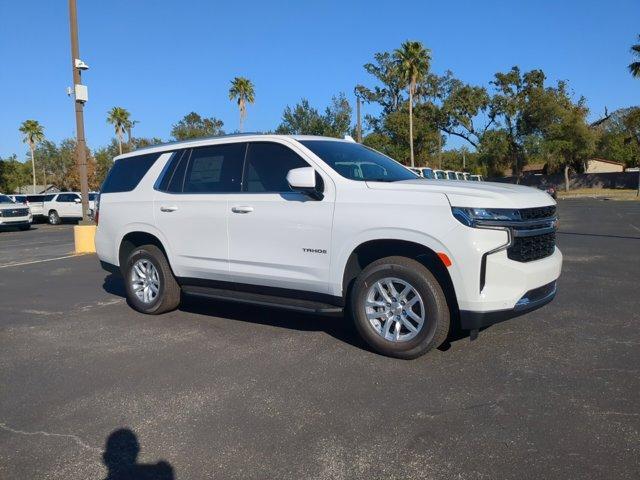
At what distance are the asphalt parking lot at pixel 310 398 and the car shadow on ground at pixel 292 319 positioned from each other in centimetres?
4

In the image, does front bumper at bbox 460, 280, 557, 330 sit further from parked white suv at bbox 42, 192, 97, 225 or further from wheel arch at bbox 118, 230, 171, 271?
parked white suv at bbox 42, 192, 97, 225

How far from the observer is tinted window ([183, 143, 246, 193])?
5770 mm

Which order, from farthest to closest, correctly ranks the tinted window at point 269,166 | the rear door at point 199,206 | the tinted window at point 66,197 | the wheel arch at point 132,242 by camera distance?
the tinted window at point 66,197 → the wheel arch at point 132,242 → the rear door at point 199,206 → the tinted window at point 269,166

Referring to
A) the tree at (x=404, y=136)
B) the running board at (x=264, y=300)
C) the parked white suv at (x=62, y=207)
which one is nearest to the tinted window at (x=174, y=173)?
the running board at (x=264, y=300)

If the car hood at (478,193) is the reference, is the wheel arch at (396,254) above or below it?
below

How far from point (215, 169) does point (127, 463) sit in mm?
3430

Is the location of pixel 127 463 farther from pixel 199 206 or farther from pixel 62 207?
pixel 62 207

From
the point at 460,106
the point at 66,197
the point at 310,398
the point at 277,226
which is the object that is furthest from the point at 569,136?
the point at 310,398

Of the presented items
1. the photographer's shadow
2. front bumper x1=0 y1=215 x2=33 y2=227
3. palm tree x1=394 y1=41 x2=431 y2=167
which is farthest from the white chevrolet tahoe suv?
palm tree x1=394 y1=41 x2=431 y2=167

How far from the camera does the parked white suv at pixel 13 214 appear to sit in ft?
78.0

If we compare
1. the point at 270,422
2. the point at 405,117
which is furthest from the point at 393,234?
the point at 405,117

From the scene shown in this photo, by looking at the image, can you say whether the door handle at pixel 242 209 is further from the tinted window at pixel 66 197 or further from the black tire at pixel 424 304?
the tinted window at pixel 66 197

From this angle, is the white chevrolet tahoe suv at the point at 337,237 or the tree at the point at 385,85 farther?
the tree at the point at 385,85

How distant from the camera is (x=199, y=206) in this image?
5918 millimetres
